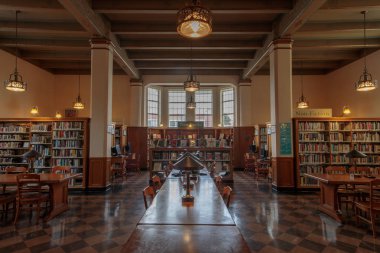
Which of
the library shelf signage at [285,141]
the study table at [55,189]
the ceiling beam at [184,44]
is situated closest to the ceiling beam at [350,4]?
the ceiling beam at [184,44]

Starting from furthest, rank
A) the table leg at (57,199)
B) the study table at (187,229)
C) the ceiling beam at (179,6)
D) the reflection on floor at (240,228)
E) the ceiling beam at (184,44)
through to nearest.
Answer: the ceiling beam at (184,44) < the ceiling beam at (179,6) < the table leg at (57,199) < the reflection on floor at (240,228) < the study table at (187,229)

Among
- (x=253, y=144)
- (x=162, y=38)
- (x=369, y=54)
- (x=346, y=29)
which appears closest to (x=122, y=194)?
(x=162, y=38)

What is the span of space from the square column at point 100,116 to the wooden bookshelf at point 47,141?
445 mm

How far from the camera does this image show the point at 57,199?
5086 mm

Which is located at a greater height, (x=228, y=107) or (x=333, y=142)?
(x=228, y=107)

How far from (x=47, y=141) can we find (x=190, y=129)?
6874 millimetres

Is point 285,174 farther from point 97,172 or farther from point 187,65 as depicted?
point 187,65

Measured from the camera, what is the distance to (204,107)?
1430 cm

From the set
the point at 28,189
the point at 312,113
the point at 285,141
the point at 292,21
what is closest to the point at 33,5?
the point at 28,189

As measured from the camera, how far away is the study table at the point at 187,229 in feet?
5.45

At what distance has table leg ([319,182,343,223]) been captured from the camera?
471 centimetres

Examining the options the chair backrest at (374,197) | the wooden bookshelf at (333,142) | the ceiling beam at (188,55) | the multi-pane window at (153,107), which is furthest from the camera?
the multi-pane window at (153,107)

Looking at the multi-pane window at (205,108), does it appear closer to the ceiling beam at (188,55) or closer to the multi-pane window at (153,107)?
the multi-pane window at (153,107)

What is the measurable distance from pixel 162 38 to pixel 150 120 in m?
5.93
